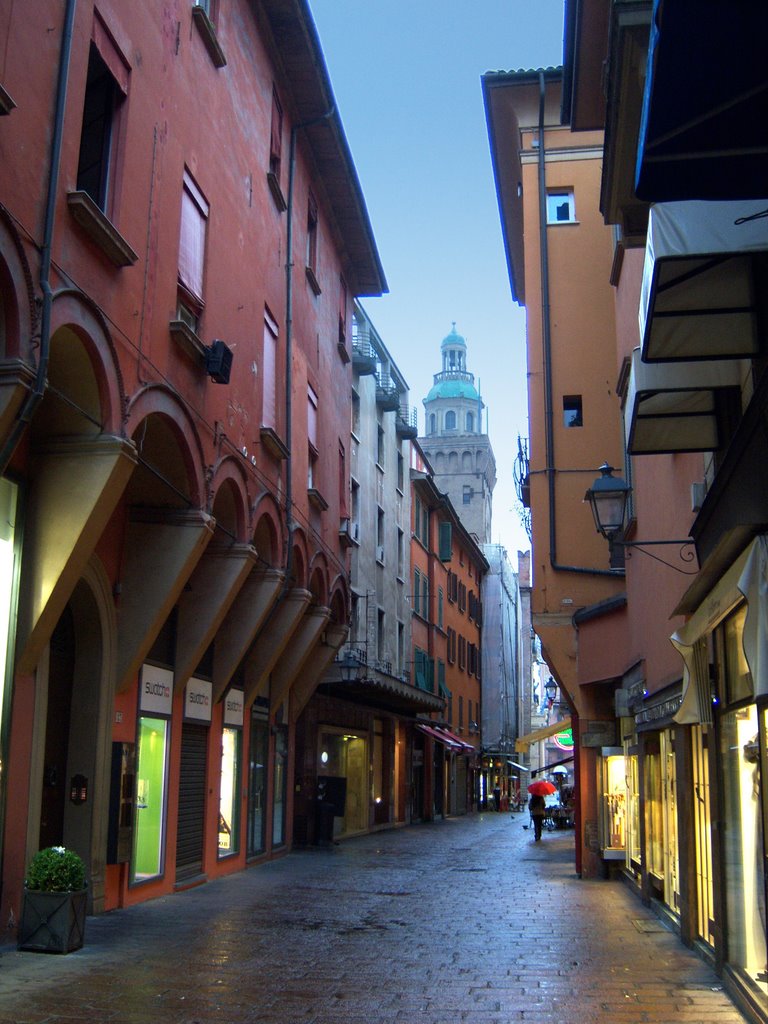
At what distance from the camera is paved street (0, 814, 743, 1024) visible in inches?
316

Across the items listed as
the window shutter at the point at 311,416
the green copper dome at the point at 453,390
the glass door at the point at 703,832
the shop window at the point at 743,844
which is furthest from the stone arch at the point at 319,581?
the green copper dome at the point at 453,390

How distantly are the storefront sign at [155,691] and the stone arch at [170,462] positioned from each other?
2191 mm

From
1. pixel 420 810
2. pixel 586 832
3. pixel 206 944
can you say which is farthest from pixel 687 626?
pixel 420 810

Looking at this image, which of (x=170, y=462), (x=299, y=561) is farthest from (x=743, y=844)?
(x=299, y=561)

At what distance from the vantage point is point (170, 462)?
13750mm

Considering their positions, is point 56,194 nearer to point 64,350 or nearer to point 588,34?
point 64,350

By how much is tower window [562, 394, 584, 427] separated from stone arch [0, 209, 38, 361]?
13.8m

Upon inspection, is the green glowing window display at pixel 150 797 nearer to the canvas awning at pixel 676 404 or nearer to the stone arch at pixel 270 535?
the stone arch at pixel 270 535

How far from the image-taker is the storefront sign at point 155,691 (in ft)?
46.2

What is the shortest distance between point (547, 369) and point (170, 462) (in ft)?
32.3

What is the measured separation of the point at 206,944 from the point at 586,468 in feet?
40.7

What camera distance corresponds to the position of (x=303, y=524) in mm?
20344

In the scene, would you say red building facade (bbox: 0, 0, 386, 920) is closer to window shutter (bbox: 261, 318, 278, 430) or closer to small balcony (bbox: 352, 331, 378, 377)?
window shutter (bbox: 261, 318, 278, 430)

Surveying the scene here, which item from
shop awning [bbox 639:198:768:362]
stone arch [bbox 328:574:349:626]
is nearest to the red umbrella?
stone arch [bbox 328:574:349:626]
